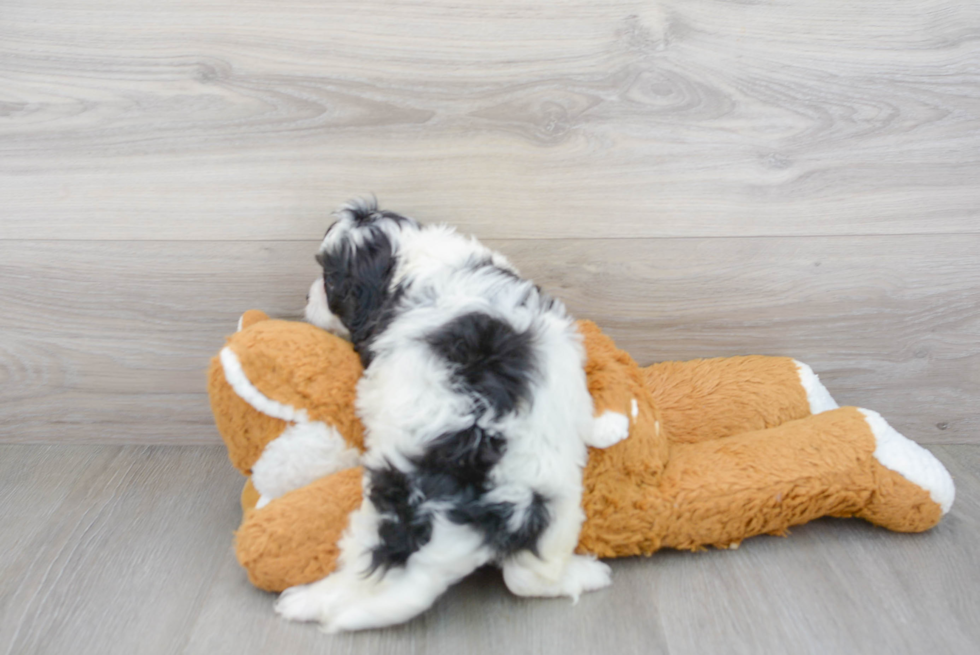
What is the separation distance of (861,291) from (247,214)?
3.05ft

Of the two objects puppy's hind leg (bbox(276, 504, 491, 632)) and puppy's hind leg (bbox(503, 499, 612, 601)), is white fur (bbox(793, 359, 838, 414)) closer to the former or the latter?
puppy's hind leg (bbox(503, 499, 612, 601))

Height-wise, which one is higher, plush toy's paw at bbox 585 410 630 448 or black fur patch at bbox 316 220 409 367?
black fur patch at bbox 316 220 409 367

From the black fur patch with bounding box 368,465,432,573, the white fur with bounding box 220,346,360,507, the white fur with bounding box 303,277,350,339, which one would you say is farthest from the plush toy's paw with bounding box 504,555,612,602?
the white fur with bounding box 303,277,350,339

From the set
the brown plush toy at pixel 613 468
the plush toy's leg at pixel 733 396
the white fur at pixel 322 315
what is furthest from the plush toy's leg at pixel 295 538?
the plush toy's leg at pixel 733 396

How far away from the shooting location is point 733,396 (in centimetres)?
104

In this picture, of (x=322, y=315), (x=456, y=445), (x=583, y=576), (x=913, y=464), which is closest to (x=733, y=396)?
(x=913, y=464)

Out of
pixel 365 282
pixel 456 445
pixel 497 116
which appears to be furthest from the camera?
pixel 497 116

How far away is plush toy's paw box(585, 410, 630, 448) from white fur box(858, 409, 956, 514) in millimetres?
344

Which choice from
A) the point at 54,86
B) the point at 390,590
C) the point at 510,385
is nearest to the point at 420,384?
the point at 510,385

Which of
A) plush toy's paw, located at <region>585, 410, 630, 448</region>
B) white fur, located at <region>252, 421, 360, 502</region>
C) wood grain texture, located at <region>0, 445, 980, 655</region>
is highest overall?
plush toy's paw, located at <region>585, 410, 630, 448</region>

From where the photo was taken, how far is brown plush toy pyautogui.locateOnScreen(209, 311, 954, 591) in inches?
32.7

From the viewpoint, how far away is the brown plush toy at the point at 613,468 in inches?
32.7

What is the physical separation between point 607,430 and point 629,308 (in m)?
0.32

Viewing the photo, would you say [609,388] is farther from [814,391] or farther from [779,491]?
[814,391]
